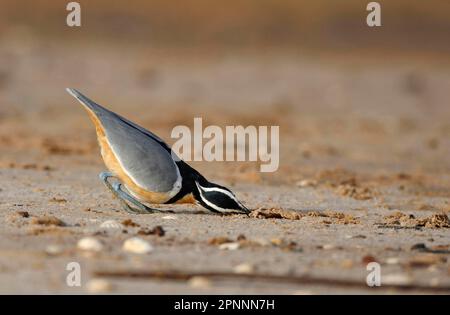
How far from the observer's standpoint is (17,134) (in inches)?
456

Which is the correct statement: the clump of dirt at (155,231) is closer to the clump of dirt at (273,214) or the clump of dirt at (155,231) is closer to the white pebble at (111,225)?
A: the white pebble at (111,225)

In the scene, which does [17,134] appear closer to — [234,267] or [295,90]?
[234,267]

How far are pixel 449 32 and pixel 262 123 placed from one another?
12.8 meters

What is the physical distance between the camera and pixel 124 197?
6195mm

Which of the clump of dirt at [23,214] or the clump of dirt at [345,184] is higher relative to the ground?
the clump of dirt at [345,184]

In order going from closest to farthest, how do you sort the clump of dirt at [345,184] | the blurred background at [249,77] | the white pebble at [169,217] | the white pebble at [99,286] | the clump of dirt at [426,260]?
the white pebble at [99,286], the clump of dirt at [426,260], the white pebble at [169,217], the clump of dirt at [345,184], the blurred background at [249,77]

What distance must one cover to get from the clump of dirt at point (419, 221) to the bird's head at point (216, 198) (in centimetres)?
103

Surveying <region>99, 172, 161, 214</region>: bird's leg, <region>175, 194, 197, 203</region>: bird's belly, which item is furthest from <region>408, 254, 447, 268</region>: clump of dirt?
<region>99, 172, 161, 214</region>: bird's leg

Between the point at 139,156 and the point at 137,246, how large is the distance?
0.91 m

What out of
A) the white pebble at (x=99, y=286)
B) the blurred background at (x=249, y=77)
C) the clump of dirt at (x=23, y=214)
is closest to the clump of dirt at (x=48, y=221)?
the clump of dirt at (x=23, y=214)

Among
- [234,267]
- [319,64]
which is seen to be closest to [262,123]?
[319,64]

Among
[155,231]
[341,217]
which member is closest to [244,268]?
[155,231]

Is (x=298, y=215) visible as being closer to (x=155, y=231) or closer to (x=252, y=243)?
(x=252, y=243)

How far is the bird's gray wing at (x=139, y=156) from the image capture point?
5898mm
